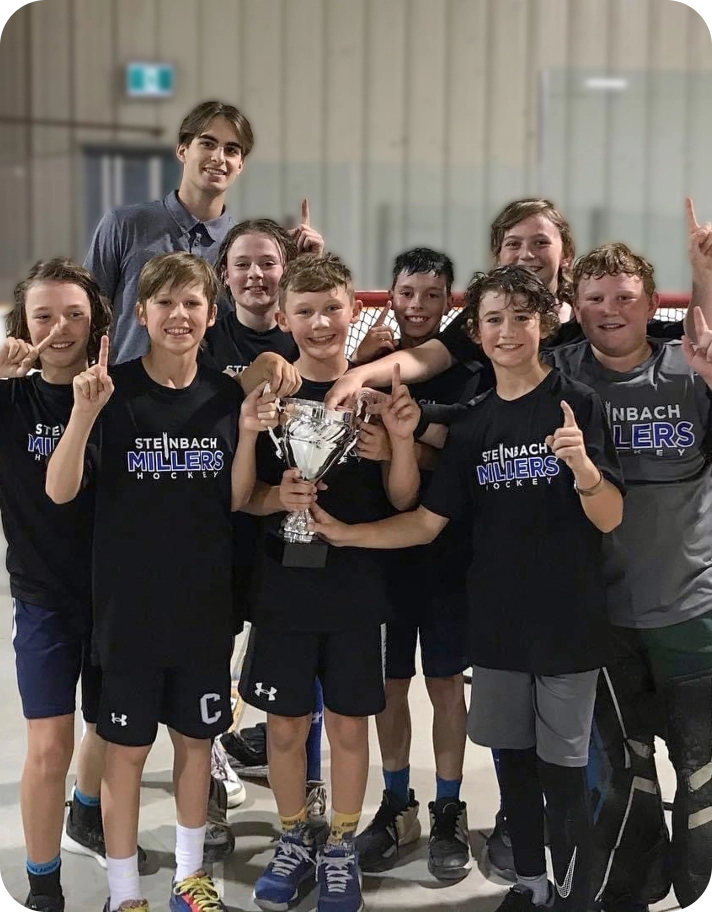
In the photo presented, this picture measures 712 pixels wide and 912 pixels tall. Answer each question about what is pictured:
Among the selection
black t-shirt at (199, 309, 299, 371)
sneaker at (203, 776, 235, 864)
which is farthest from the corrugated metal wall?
sneaker at (203, 776, 235, 864)

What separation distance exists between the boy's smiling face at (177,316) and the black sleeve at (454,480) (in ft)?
1.74

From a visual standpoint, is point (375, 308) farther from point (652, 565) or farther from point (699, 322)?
point (652, 565)

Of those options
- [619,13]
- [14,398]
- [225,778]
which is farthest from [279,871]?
[619,13]

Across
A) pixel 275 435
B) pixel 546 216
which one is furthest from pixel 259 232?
pixel 546 216

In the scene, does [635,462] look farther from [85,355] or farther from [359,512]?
[85,355]

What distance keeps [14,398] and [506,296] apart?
962 millimetres

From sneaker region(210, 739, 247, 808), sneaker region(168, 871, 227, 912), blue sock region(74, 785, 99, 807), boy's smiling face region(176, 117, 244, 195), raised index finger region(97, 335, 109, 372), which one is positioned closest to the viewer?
raised index finger region(97, 335, 109, 372)

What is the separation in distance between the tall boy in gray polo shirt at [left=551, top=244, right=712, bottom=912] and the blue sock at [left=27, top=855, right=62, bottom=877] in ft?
3.52

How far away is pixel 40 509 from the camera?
1982mm

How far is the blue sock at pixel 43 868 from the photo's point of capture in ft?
6.61

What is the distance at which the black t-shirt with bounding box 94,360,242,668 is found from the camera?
192 cm

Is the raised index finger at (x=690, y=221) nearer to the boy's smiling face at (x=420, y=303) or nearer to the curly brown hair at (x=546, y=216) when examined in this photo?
the curly brown hair at (x=546, y=216)

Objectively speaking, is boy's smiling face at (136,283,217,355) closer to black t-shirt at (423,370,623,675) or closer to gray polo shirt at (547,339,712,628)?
black t-shirt at (423,370,623,675)

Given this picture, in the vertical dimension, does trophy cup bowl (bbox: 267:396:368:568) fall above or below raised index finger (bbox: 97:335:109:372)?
below
